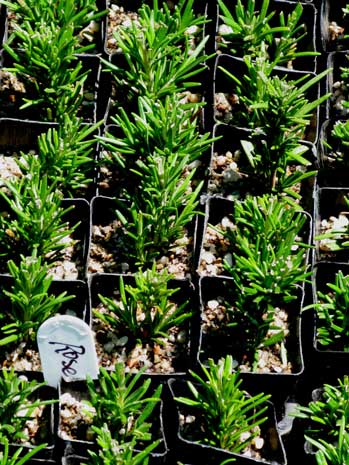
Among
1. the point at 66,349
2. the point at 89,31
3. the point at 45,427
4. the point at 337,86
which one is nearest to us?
the point at 66,349

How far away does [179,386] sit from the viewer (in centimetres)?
255

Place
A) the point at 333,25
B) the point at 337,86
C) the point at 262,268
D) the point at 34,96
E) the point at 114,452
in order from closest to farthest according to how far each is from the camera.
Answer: the point at 114,452 → the point at 262,268 → the point at 34,96 → the point at 337,86 → the point at 333,25

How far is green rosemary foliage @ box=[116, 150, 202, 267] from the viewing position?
2.77 m

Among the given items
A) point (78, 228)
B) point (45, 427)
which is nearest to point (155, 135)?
point (78, 228)

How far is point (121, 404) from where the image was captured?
2.40 metres

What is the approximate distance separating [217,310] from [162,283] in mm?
225

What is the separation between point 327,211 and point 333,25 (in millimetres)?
898

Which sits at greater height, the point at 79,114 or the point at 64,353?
the point at 79,114

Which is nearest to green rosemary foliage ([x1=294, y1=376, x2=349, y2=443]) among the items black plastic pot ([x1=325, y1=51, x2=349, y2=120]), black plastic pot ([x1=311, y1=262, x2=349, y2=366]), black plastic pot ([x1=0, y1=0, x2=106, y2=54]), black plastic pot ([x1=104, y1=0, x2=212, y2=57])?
black plastic pot ([x1=311, y1=262, x2=349, y2=366])

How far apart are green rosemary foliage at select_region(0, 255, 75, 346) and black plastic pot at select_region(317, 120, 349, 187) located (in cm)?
102

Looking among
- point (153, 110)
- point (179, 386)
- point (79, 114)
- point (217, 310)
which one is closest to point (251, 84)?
point (153, 110)

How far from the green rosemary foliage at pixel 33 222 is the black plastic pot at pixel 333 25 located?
127 centimetres

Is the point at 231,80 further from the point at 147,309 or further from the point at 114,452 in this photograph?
the point at 114,452

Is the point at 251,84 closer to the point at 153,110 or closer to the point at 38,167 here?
the point at 153,110
